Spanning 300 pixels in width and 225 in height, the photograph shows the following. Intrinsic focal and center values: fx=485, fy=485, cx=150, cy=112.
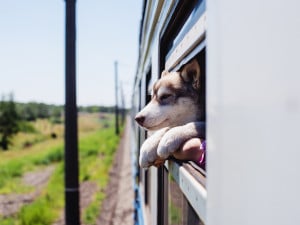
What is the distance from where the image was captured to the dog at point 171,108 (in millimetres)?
1717

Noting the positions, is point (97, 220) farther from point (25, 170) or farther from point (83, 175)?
point (25, 170)

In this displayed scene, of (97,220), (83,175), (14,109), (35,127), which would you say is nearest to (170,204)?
(97,220)

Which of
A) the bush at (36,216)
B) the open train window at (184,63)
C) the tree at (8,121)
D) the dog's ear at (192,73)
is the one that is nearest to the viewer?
the open train window at (184,63)

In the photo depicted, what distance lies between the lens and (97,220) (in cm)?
891

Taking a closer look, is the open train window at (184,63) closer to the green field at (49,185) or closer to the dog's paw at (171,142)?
the dog's paw at (171,142)

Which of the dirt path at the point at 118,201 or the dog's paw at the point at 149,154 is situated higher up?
the dog's paw at the point at 149,154

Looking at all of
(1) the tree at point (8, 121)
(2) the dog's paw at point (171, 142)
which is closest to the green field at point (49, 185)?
(2) the dog's paw at point (171, 142)

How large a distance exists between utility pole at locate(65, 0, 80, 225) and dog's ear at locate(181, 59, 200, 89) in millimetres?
3217

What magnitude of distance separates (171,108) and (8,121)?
4804cm

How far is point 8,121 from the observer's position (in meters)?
47.8

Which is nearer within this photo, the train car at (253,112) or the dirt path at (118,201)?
the train car at (253,112)

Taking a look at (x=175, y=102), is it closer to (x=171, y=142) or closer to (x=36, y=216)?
(x=171, y=142)

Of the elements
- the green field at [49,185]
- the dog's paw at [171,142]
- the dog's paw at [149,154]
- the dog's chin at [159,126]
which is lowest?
the green field at [49,185]

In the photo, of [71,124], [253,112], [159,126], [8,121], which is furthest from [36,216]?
[8,121]
